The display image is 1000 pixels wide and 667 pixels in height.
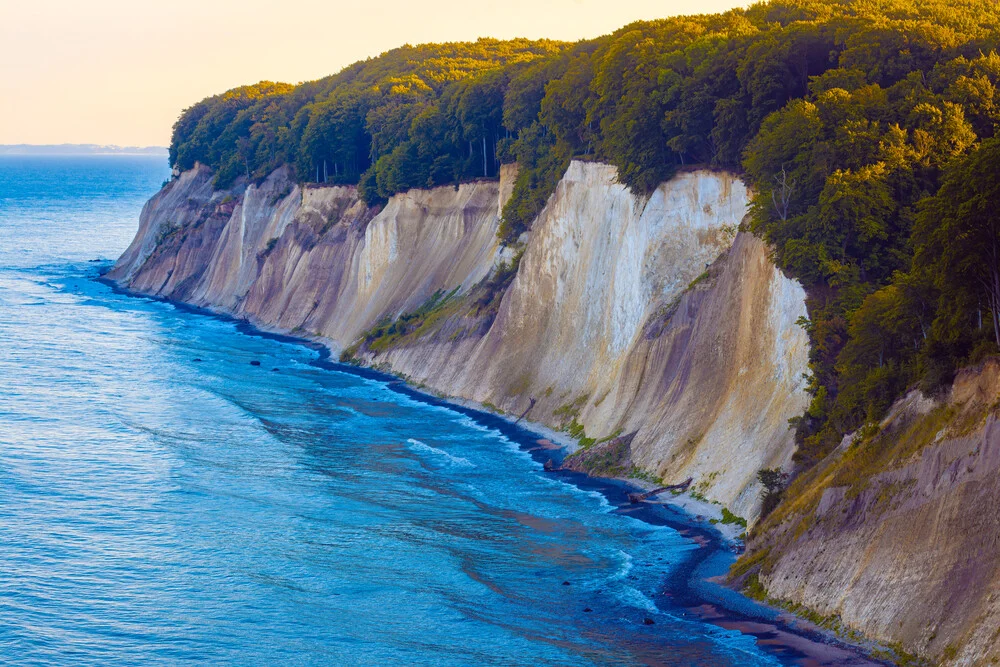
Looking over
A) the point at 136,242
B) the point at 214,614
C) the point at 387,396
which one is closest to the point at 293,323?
the point at 387,396

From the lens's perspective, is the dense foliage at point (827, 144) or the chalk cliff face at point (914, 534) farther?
the dense foliage at point (827, 144)

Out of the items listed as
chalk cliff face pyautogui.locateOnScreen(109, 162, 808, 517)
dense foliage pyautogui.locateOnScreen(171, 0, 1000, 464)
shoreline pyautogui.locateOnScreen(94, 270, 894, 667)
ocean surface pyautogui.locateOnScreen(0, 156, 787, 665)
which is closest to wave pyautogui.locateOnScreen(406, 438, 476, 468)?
ocean surface pyautogui.locateOnScreen(0, 156, 787, 665)

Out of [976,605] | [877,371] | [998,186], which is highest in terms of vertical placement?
[998,186]

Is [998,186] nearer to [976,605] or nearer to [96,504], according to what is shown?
[976,605]

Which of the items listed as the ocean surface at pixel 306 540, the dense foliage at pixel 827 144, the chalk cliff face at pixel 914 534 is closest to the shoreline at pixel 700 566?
the ocean surface at pixel 306 540

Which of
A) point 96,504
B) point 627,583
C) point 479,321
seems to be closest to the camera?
point 627,583

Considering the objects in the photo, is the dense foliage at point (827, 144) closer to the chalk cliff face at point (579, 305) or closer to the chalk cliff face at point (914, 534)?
the chalk cliff face at point (914, 534)

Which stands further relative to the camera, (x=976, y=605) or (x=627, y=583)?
(x=627, y=583)

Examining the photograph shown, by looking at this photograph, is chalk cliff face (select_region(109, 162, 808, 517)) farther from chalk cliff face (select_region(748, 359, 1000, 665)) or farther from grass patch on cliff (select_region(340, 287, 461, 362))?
chalk cliff face (select_region(748, 359, 1000, 665))
